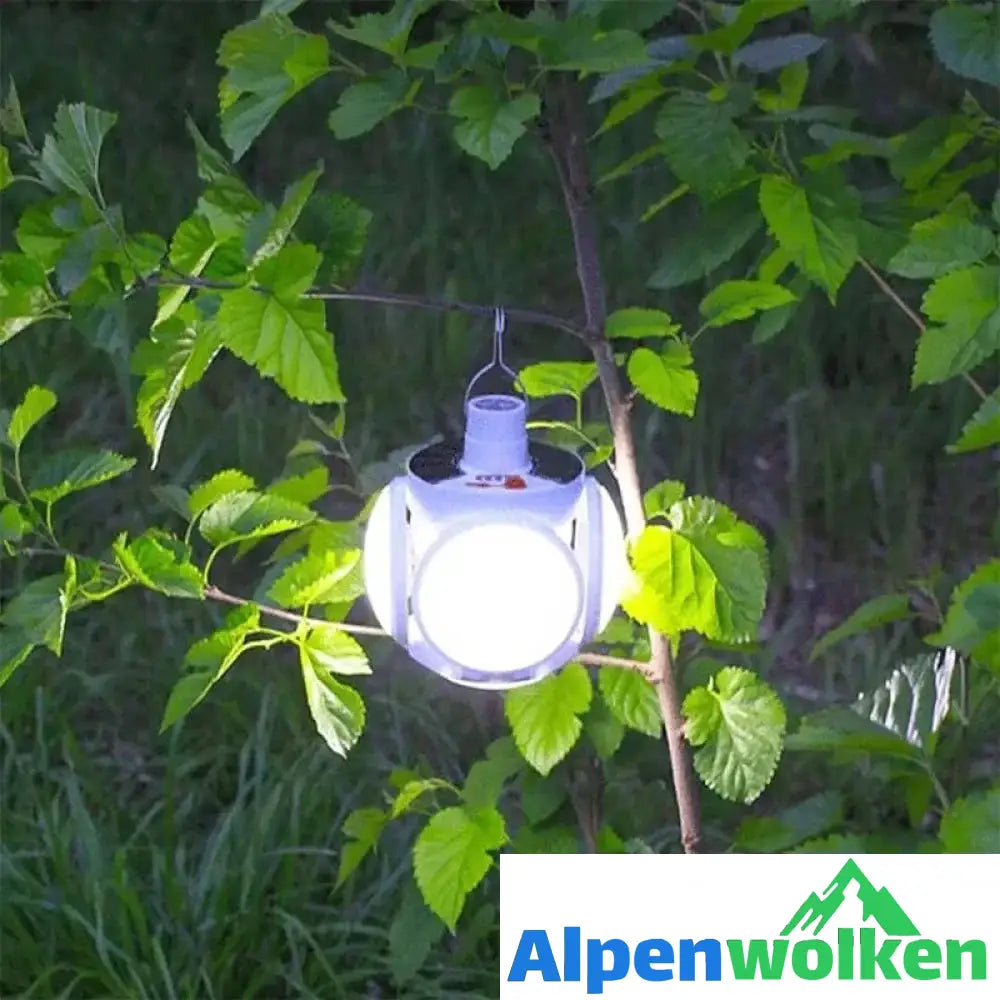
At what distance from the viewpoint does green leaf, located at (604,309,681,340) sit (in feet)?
3.14

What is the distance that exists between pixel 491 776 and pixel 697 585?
1.12 feet

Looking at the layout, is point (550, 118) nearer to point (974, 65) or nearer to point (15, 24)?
point (974, 65)

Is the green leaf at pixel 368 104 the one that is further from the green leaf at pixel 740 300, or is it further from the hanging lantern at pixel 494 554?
the green leaf at pixel 740 300

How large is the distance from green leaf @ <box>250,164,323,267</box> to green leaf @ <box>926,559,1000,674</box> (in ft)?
1.77

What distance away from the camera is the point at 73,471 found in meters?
0.97

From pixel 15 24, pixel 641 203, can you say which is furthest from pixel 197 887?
pixel 15 24

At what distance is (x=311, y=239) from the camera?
0.91m

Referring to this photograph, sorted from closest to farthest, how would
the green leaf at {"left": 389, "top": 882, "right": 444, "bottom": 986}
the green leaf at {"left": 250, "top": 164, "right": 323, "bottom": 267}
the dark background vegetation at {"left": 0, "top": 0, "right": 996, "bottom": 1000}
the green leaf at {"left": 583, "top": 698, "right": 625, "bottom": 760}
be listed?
the green leaf at {"left": 250, "top": 164, "right": 323, "bottom": 267} < the green leaf at {"left": 583, "top": 698, "right": 625, "bottom": 760} < the green leaf at {"left": 389, "top": 882, "right": 444, "bottom": 986} < the dark background vegetation at {"left": 0, "top": 0, "right": 996, "bottom": 1000}

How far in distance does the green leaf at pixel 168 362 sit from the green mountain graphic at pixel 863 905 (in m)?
0.70

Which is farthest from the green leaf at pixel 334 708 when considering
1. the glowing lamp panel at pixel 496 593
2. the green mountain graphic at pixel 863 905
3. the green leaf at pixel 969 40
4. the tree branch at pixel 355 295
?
the green leaf at pixel 969 40

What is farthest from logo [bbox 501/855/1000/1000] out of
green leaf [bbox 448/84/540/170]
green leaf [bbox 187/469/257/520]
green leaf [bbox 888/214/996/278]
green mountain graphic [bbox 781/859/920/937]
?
green leaf [bbox 448/84/540/170]

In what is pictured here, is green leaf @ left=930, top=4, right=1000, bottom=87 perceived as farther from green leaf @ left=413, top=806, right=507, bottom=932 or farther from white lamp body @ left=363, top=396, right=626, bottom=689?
green leaf @ left=413, top=806, right=507, bottom=932

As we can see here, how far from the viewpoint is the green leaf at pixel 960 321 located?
36.8 inches

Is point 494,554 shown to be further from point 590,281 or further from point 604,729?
point 604,729
